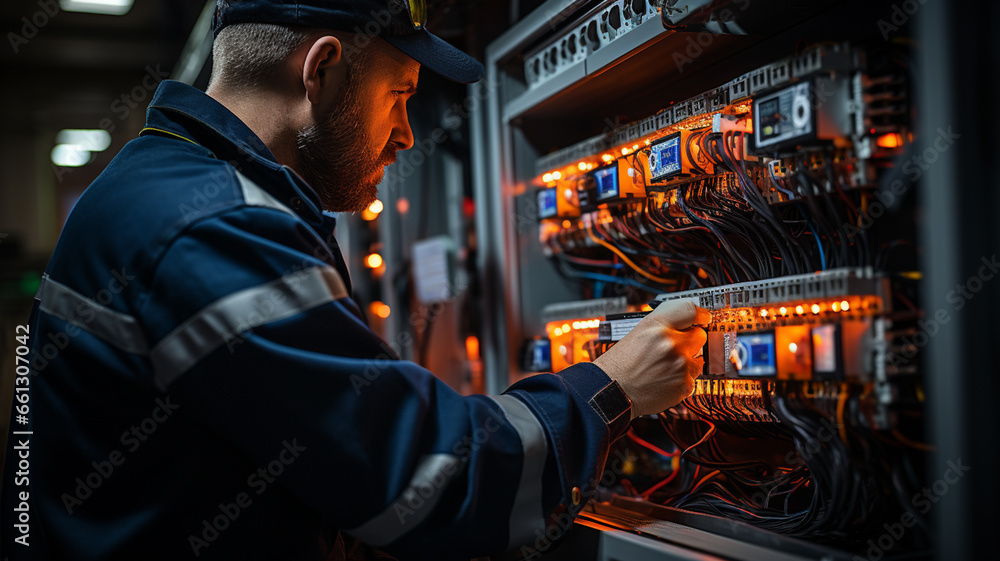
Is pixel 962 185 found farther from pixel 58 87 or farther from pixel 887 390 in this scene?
pixel 58 87

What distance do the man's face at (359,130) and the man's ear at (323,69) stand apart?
17 millimetres

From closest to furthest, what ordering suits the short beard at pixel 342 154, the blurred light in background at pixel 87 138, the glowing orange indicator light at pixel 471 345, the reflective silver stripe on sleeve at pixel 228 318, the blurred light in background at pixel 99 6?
the reflective silver stripe on sleeve at pixel 228 318, the short beard at pixel 342 154, the glowing orange indicator light at pixel 471 345, the blurred light in background at pixel 99 6, the blurred light in background at pixel 87 138

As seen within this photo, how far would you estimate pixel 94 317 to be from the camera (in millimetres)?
976

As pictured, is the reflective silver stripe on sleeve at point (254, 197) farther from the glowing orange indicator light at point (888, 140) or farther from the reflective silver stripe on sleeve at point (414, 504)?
the glowing orange indicator light at point (888, 140)

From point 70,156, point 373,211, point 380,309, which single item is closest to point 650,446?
point 380,309

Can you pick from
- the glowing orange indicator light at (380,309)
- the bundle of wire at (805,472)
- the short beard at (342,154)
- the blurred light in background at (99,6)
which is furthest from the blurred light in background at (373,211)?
the blurred light in background at (99,6)

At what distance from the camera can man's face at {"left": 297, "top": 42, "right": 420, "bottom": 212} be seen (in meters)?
1.26

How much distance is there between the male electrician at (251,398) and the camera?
2.91ft

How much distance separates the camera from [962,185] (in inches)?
31.4

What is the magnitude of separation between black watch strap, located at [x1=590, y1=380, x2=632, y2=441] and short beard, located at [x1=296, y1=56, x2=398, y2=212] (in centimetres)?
64

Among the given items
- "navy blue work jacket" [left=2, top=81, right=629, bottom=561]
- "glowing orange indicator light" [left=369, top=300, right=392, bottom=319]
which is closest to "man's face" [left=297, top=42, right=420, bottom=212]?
"navy blue work jacket" [left=2, top=81, right=629, bottom=561]

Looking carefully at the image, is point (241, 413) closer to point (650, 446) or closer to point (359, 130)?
point (359, 130)

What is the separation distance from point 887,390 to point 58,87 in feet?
17.7

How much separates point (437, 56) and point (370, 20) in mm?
152
